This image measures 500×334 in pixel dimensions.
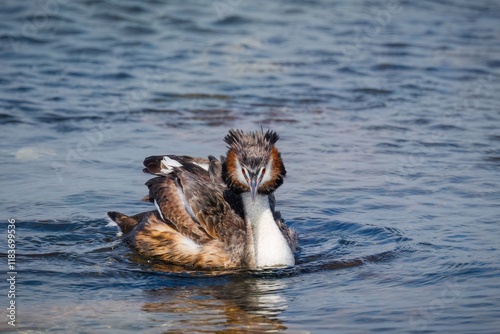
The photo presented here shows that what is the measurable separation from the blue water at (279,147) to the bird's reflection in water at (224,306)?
24 mm

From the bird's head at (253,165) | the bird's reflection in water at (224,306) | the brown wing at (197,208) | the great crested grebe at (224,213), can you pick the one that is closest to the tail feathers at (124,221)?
the great crested grebe at (224,213)

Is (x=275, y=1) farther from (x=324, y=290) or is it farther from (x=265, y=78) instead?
(x=324, y=290)

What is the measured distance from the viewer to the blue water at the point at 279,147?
24.8 ft

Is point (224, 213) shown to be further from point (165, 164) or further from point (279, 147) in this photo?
point (279, 147)

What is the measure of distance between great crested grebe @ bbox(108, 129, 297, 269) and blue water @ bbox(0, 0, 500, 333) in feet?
0.71

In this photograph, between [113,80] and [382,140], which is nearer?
[382,140]

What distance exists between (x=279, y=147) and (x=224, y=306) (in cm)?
496

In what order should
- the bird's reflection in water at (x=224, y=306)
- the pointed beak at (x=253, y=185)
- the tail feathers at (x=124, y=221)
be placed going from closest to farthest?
1. the bird's reflection in water at (x=224, y=306)
2. the pointed beak at (x=253, y=185)
3. the tail feathers at (x=124, y=221)

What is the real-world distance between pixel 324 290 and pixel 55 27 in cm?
1172

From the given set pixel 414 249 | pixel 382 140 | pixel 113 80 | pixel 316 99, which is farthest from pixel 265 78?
pixel 414 249

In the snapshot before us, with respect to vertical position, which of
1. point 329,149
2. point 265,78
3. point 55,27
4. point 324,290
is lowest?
point 324,290

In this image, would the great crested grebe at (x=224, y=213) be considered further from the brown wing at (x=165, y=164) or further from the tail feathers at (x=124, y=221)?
the tail feathers at (x=124, y=221)

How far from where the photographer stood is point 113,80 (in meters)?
15.3

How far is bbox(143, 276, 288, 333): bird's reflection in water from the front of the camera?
23.2 feet
